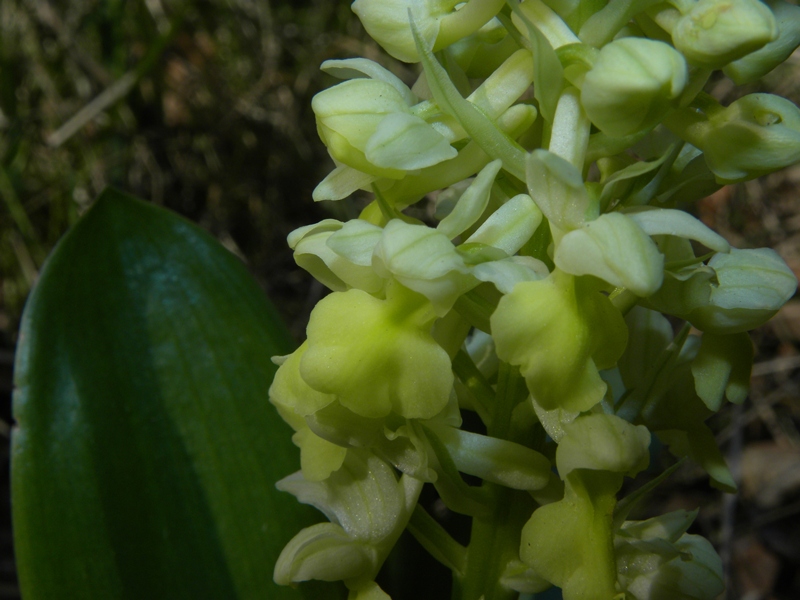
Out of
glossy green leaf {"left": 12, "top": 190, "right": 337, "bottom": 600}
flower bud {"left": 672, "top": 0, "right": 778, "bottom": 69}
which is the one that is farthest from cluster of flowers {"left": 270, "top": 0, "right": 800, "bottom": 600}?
glossy green leaf {"left": 12, "top": 190, "right": 337, "bottom": 600}

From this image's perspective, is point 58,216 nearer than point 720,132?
No

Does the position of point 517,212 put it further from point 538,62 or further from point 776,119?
point 776,119

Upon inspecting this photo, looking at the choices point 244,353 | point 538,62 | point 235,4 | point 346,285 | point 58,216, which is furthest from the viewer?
point 235,4

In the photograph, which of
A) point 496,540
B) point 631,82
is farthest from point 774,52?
point 496,540

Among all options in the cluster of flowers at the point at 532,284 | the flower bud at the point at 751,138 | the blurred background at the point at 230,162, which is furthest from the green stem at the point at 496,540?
the blurred background at the point at 230,162

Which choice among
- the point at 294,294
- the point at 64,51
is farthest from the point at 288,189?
the point at 64,51

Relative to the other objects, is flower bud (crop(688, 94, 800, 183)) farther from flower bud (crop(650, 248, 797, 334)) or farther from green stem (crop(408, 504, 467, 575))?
green stem (crop(408, 504, 467, 575))

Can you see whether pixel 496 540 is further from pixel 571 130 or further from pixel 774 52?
pixel 774 52
